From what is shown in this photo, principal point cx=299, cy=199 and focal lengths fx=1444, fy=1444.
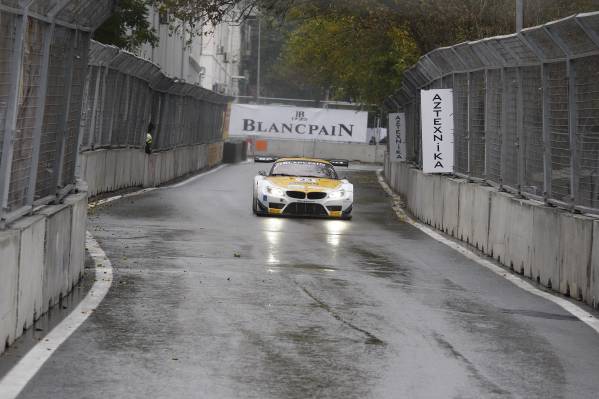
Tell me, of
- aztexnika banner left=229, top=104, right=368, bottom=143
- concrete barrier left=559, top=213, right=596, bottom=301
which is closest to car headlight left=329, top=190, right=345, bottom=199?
concrete barrier left=559, top=213, right=596, bottom=301

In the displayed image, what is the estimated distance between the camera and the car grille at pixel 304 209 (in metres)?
24.1

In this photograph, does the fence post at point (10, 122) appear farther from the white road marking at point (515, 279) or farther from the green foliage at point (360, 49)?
the green foliage at point (360, 49)

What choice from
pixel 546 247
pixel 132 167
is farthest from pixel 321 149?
pixel 546 247

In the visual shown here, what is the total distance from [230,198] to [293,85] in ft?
330

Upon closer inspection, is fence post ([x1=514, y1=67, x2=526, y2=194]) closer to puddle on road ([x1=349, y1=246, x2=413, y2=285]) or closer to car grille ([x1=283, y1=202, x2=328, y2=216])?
puddle on road ([x1=349, y1=246, x2=413, y2=285])

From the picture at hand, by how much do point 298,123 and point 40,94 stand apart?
59.9 metres

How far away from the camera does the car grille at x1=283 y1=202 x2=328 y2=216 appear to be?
79.0ft

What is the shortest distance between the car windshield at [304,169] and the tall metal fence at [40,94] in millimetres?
11169

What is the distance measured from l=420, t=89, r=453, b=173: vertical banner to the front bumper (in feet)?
6.81

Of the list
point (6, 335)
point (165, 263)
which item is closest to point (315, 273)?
point (165, 263)

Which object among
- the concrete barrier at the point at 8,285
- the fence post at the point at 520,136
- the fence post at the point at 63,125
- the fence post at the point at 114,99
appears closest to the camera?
the concrete barrier at the point at 8,285

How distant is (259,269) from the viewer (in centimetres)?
1451

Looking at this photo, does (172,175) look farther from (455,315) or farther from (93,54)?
(455,315)

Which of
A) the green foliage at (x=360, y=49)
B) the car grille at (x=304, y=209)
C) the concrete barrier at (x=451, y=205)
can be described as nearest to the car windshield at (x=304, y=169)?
the car grille at (x=304, y=209)
